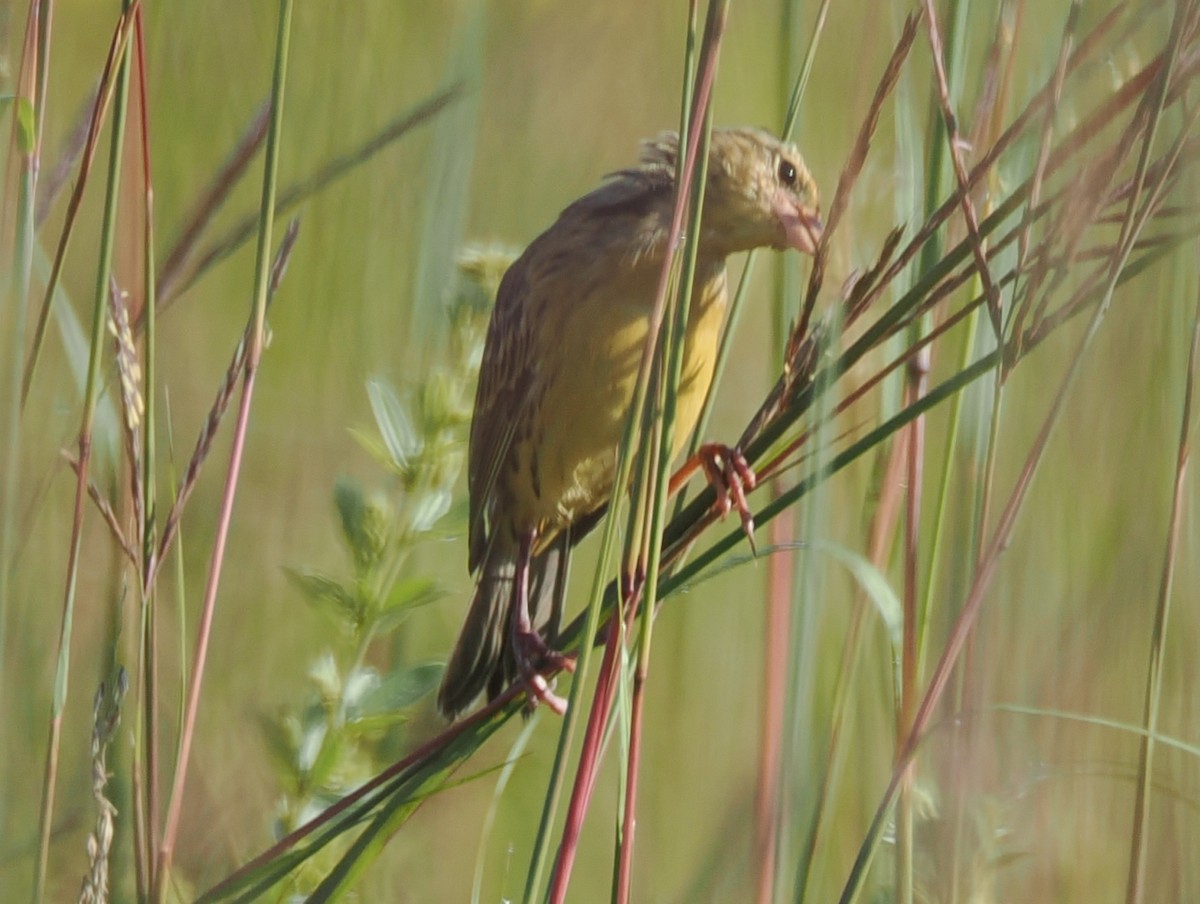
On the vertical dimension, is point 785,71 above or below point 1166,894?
above

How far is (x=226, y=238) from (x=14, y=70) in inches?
17.5

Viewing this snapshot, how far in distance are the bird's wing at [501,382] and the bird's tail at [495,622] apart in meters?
0.14

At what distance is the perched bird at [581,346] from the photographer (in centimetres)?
216

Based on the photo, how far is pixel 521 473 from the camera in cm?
246

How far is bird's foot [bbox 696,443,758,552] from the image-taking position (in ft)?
4.87

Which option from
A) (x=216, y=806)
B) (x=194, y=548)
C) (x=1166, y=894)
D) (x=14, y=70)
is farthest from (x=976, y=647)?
(x=194, y=548)

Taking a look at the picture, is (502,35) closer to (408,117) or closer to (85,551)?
(85,551)

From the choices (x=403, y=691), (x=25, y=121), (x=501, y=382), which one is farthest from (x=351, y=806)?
(x=501, y=382)

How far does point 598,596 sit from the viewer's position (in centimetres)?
106

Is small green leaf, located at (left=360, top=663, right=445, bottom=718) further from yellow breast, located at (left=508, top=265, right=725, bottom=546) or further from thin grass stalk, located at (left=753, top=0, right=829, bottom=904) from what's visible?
yellow breast, located at (left=508, top=265, right=725, bottom=546)

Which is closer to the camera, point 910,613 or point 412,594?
point 910,613

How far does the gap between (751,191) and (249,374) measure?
3.72 feet

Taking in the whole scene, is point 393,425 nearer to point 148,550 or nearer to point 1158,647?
point 148,550

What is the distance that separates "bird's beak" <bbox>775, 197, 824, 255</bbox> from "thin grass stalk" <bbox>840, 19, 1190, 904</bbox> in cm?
74
